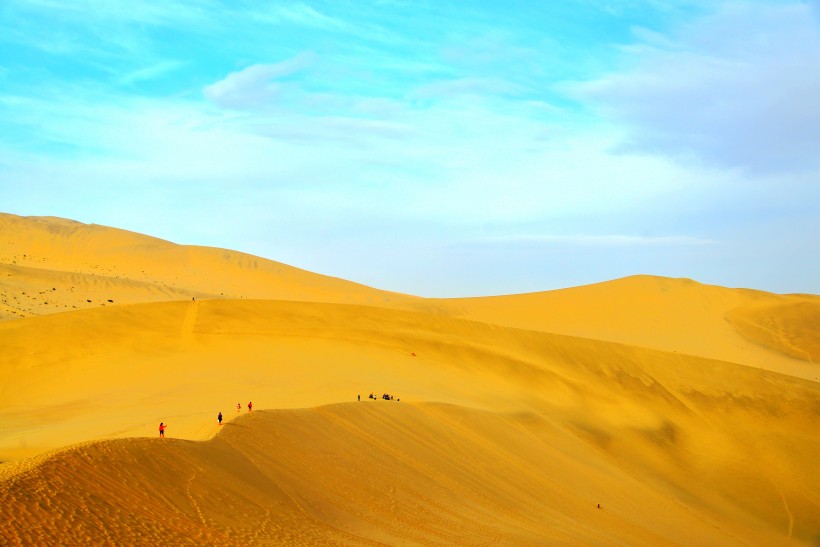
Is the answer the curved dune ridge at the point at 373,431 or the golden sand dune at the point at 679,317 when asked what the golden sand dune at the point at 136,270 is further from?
the golden sand dune at the point at 679,317

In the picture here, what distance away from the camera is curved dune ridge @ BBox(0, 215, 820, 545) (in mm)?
11117

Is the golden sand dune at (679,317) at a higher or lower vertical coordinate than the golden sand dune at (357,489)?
higher

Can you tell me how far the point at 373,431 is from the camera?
18641 mm

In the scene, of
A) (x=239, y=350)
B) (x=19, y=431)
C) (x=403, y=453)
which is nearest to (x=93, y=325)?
(x=239, y=350)

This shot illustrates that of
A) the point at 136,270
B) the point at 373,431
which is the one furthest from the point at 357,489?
the point at 136,270

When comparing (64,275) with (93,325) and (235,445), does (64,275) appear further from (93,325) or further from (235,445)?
(235,445)

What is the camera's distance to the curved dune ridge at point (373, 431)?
1112cm

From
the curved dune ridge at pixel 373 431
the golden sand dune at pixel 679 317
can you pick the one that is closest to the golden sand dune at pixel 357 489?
the curved dune ridge at pixel 373 431

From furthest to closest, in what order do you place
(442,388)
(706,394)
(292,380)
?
(706,394) → (442,388) → (292,380)

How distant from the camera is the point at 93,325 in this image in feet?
103

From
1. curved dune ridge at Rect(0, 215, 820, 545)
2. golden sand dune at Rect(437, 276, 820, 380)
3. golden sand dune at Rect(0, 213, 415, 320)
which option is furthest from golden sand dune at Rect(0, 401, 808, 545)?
golden sand dune at Rect(0, 213, 415, 320)

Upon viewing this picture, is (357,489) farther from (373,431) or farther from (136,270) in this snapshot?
(136,270)

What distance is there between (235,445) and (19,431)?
839 cm

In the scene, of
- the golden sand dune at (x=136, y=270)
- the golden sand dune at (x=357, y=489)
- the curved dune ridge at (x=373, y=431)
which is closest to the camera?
the golden sand dune at (x=357, y=489)
